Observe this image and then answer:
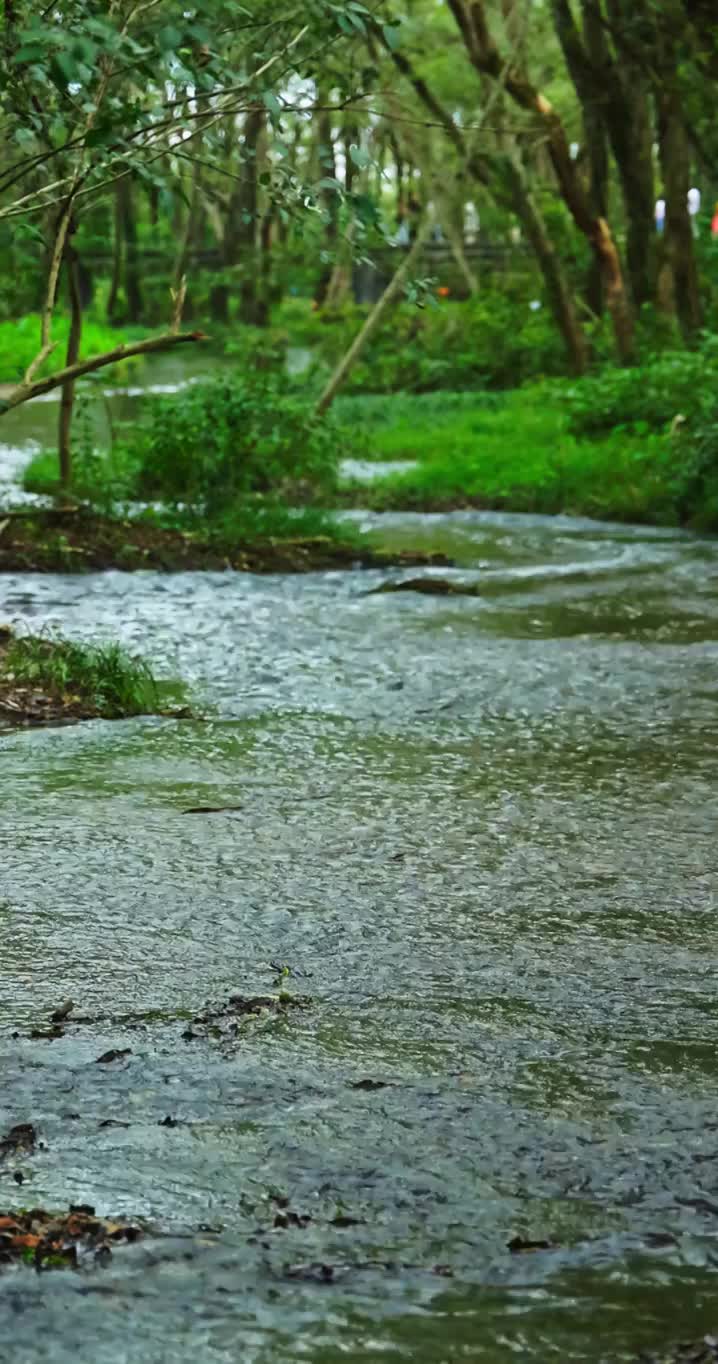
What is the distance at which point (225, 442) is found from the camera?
13250 mm

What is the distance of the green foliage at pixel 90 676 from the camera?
7.98 m

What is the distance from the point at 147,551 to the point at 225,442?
100cm

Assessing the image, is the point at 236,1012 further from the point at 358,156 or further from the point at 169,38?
the point at 358,156

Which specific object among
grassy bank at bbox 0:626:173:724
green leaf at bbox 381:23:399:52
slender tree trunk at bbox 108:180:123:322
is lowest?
grassy bank at bbox 0:626:173:724

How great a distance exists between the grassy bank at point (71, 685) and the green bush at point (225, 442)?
4.73 metres

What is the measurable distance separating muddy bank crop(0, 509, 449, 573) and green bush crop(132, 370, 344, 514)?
342 mm

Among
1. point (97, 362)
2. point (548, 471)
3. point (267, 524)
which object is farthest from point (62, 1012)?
point (548, 471)

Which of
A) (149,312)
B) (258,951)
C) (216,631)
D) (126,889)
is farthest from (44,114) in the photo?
(149,312)

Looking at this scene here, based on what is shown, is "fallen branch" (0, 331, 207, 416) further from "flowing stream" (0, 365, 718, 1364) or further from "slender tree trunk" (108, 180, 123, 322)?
"slender tree trunk" (108, 180, 123, 322)

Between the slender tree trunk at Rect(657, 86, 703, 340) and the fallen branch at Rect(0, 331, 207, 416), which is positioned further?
the slender tree trunk at Rect(657, 86, 703, 340)

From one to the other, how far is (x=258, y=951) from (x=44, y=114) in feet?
10.5

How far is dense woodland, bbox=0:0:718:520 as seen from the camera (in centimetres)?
636

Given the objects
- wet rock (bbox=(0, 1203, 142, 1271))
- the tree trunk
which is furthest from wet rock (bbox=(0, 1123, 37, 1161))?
the tree trunk

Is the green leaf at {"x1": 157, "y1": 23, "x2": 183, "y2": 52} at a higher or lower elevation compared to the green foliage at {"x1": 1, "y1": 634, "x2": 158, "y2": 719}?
higher
